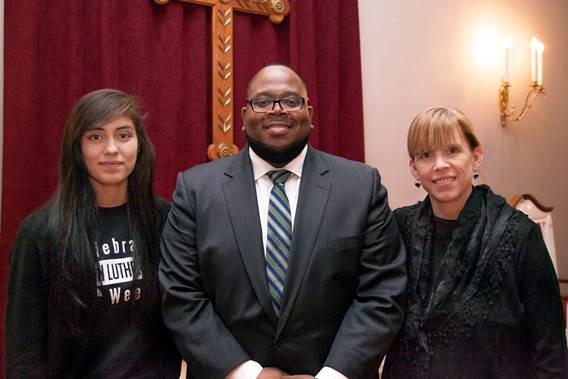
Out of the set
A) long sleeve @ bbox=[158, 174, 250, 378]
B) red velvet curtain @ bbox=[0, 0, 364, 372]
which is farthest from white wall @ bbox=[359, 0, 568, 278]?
long sleeve @ bbox=[158, 174, 250, 378]

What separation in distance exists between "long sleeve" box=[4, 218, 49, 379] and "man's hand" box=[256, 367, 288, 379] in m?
0.62

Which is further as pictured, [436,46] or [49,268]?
[436,46]

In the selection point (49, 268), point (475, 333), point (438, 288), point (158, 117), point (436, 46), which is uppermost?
point (436, 46)

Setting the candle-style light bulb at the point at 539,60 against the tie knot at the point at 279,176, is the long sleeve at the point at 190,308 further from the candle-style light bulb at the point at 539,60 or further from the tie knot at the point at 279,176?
the candle-style light bulb at the point at 539,60

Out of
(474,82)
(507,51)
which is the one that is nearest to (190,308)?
(474,82)

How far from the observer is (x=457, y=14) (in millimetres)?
3877

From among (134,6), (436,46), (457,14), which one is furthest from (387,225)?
(457,14)

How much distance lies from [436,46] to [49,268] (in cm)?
298

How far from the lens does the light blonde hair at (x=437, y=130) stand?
5.78ft

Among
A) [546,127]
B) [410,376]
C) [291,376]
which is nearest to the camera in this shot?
[291,376]

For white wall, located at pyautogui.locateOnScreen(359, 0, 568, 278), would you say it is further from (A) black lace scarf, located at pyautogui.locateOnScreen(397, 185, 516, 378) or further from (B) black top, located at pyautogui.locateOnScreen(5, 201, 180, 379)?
(B) black top, located at pyautogui.locateOnScreen(5, 201, 180, 379)

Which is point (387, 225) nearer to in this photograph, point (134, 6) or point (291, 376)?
point (291, 376)

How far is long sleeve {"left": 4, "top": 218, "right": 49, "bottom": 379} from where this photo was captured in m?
1.57

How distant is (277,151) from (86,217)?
1.98 ft
